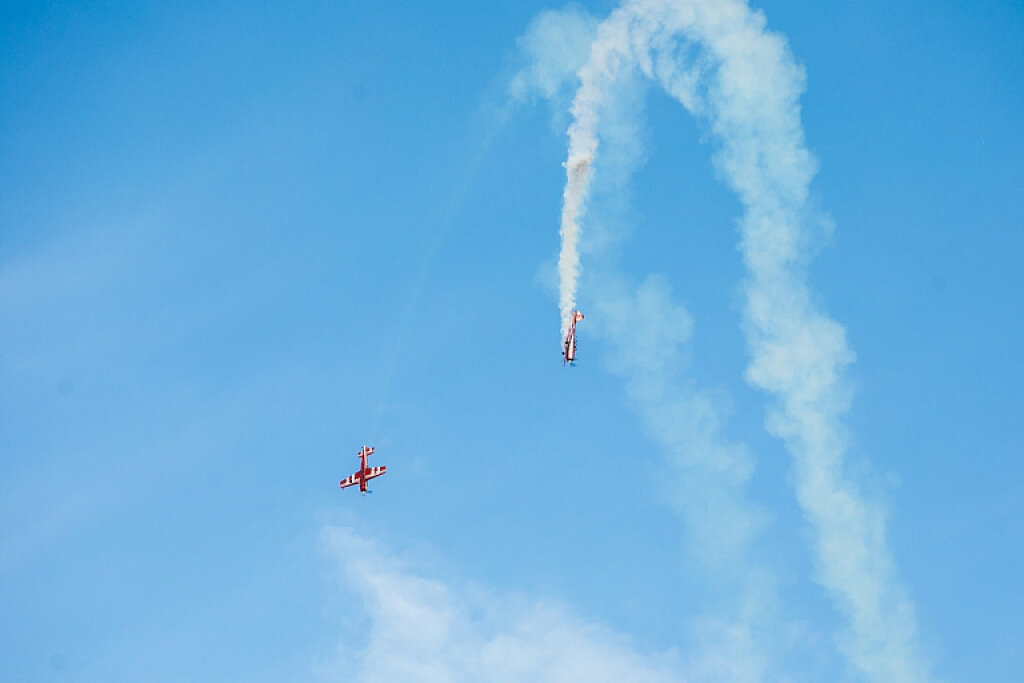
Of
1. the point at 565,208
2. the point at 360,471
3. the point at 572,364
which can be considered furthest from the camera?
the point at 360,471

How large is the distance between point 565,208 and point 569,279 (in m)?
5.79

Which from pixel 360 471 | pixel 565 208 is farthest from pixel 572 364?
pixel 360 471

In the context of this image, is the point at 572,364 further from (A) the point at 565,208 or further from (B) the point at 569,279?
(A) the point at 565,208

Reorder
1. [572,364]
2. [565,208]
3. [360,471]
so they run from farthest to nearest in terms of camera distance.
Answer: [360,471] < [572,364] < [565,208]

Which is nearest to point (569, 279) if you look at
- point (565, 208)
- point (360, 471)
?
point (565, 208)

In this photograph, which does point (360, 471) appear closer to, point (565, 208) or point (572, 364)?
point (572, 364)

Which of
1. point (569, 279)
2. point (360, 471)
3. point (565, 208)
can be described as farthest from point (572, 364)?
point (360, 471)

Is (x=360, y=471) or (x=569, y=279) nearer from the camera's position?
(x=569, y=279)

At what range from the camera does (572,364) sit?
3221 inches

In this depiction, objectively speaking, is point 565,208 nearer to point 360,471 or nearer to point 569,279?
point 569,279

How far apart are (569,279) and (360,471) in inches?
1192

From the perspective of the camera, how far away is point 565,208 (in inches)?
2938

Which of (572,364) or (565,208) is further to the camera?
(572,364)

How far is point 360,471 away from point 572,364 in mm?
25534
